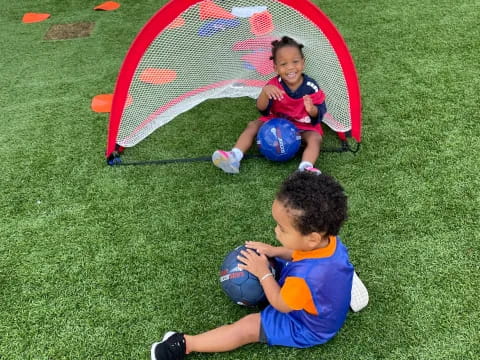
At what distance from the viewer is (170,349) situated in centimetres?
208

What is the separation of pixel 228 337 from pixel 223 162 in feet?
4.46

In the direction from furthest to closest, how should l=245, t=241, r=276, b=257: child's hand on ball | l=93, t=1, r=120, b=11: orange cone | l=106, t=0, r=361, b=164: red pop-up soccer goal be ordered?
l=93, t=1, r=120, b=11: orange cone, l=106, t=0, r=361, b=164: red pop-up soccer goal, l=245, t=241, r=276, b=257: child's hand on ball

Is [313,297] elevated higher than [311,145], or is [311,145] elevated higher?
[313,297]

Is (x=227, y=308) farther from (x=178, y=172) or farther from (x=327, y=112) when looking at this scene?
(x=327, y=112)

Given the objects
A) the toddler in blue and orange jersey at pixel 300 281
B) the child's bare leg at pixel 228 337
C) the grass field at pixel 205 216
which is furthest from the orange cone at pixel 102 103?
the child's bare leg at pixel 228 337

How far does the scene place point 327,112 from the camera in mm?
3504

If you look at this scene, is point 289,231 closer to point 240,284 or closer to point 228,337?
point 240,284

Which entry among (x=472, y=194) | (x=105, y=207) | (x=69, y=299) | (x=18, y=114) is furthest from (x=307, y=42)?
(x=18, y=114)

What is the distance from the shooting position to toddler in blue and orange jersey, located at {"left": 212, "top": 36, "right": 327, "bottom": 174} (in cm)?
310

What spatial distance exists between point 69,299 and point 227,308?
2.91 ft

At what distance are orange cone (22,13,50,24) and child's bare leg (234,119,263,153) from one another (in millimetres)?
3927

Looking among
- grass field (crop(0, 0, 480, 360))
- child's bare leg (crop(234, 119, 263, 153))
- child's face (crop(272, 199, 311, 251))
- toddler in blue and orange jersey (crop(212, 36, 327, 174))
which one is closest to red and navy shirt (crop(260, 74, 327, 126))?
toddler in blue and orange jersey (crop(212, 36, 327, 174))

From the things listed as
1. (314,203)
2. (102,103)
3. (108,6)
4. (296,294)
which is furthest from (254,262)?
(108,6)

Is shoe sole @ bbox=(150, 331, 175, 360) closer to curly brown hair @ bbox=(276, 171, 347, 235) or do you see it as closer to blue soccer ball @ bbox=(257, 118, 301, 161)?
curly brown hair @ bbox=(276, 171, 347, 235)
